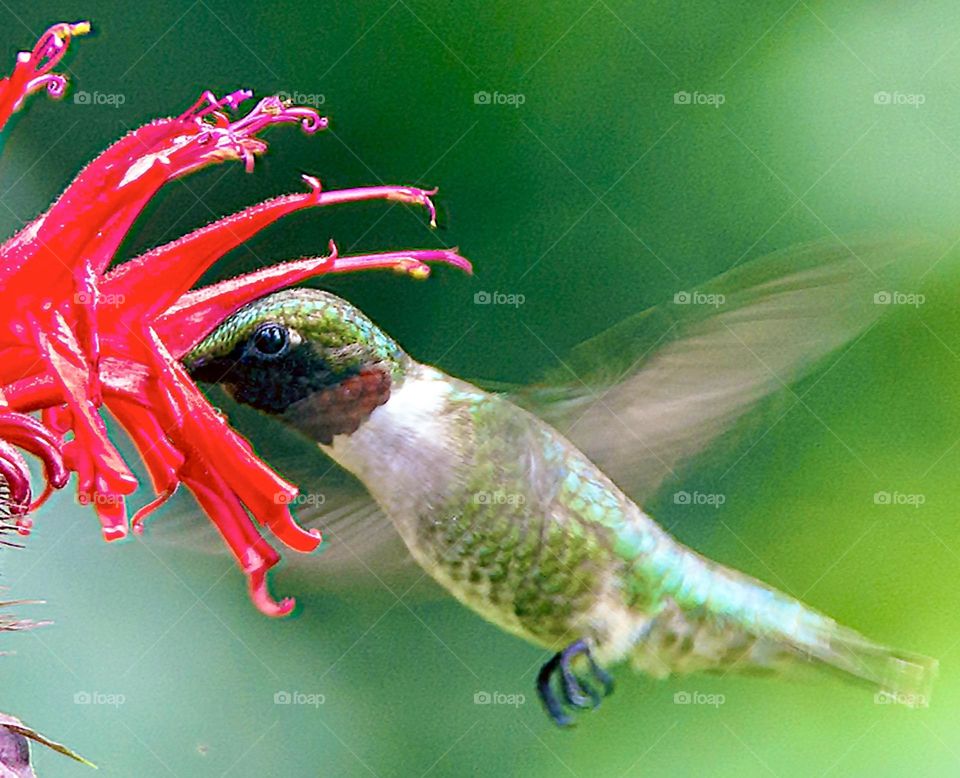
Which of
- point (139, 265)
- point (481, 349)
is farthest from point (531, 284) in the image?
point (139, 265)

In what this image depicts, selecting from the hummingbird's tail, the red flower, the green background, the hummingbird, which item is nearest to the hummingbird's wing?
the hummingbird

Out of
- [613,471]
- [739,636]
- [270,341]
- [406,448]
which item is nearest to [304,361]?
[270,341]

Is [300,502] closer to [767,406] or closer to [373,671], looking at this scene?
[373,671]

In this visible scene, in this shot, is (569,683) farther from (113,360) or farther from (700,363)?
(113,360)

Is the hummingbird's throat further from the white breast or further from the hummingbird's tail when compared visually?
the hummingbird's tail

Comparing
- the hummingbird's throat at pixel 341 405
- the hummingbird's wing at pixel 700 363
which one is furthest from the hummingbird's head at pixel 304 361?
the hummingbird's wing at pixel 700 363
